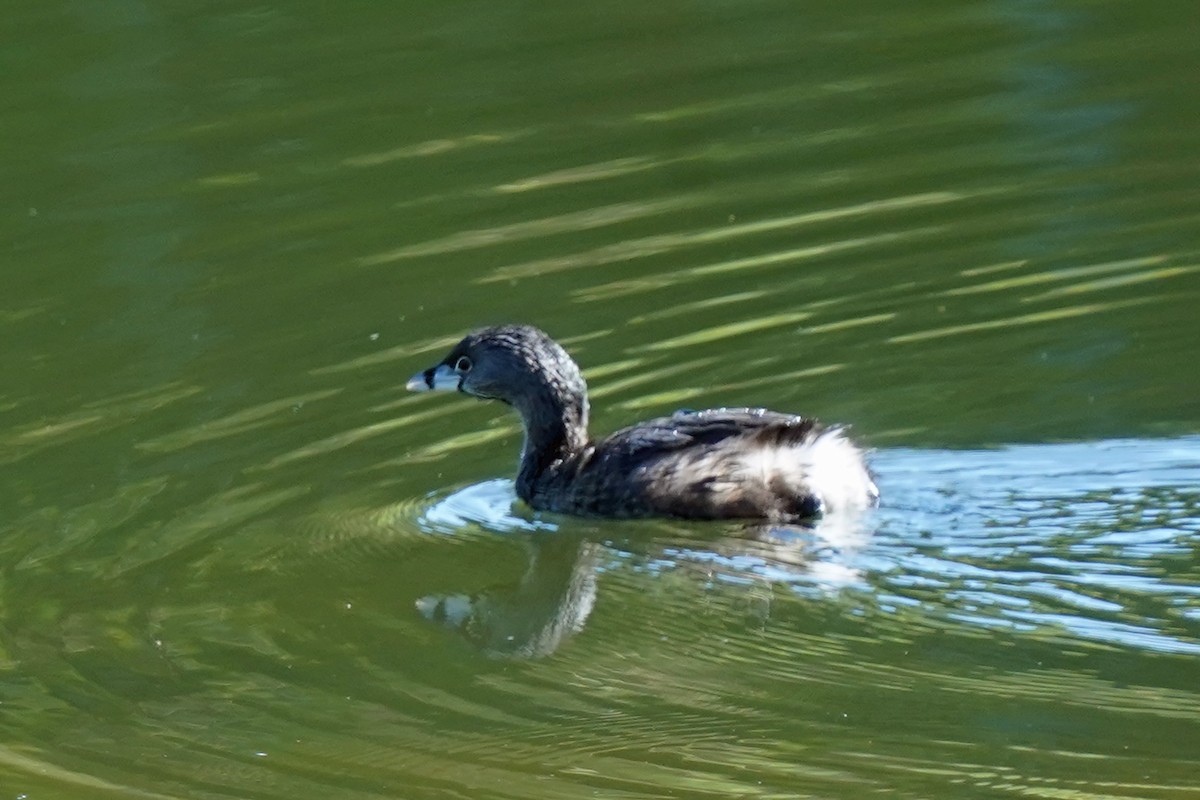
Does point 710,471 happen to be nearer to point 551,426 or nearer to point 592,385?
point 551,426

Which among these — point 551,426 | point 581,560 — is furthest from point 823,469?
point 551,426

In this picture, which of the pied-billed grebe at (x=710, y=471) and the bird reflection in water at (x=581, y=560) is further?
the pied-billed grebe at (x=710, y=471)

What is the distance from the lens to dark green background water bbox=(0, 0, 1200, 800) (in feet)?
18.2

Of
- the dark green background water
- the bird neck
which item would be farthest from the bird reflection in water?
the bird neck

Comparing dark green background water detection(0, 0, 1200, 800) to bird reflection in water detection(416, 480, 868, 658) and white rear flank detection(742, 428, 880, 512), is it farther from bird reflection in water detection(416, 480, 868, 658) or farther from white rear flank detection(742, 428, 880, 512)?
white rear flank detection(742, 428, 880, 512)

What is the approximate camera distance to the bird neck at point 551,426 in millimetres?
7941

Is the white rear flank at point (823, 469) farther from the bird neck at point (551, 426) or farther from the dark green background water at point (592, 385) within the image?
the bird neck at point (551, 426)

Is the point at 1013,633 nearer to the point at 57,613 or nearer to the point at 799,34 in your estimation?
the point at 57,613

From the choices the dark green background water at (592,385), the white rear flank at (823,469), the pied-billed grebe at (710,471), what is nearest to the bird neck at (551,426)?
the pied-billed grebe at (710,471)

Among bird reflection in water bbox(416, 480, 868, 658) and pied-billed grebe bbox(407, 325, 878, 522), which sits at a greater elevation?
pied-billed grebe bbox(407, 325, 878, 522)

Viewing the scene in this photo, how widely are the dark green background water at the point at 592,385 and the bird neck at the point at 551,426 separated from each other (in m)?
0.18

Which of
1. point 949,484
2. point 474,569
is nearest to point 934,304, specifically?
point 949,484

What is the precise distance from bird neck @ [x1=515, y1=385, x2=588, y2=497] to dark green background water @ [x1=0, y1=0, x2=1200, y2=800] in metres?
0.18

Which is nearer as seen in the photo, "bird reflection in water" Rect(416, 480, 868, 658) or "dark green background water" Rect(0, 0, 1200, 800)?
"dark green background water" Rect(0, 0, 1200, 800)
